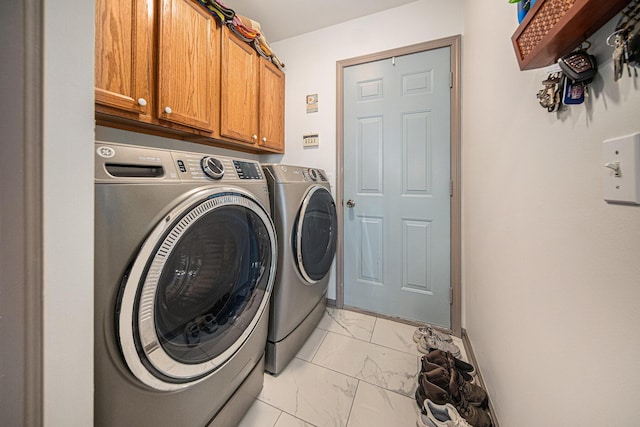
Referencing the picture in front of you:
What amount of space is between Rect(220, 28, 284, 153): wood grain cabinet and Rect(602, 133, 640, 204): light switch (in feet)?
5.47

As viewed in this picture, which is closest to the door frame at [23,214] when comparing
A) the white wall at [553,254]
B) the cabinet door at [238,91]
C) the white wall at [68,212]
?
the white wall at [68,212]

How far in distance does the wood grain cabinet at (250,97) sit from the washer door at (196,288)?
3.23 feet

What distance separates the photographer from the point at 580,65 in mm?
425

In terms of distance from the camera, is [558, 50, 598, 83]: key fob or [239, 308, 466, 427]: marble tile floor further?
[239, 308, 466, 427]: marble tile floor

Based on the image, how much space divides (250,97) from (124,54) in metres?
0.81

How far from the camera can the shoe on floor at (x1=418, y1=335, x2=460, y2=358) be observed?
141 cm

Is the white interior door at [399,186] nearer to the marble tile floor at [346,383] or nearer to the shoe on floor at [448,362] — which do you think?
the marble tile floor at [346,383]

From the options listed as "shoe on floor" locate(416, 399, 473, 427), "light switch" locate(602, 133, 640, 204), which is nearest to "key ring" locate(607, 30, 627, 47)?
"light switch" locate(602, 133, 640, 204)

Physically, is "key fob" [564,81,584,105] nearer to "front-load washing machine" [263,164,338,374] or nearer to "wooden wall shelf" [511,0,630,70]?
"wooden wall shelf" [511,0,630,70]

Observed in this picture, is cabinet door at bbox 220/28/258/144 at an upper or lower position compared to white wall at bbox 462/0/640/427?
upper

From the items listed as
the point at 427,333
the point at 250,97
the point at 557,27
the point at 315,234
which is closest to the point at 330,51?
the point at 250,97

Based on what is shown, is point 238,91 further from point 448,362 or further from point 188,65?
point 448,362

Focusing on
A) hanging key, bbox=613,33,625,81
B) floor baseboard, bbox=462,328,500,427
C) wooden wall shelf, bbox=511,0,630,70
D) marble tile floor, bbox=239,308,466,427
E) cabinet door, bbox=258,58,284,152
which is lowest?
marble tile floor, bbox=239,308,466,427

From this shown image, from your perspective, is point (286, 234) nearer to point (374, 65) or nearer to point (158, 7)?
point (158, 7)
